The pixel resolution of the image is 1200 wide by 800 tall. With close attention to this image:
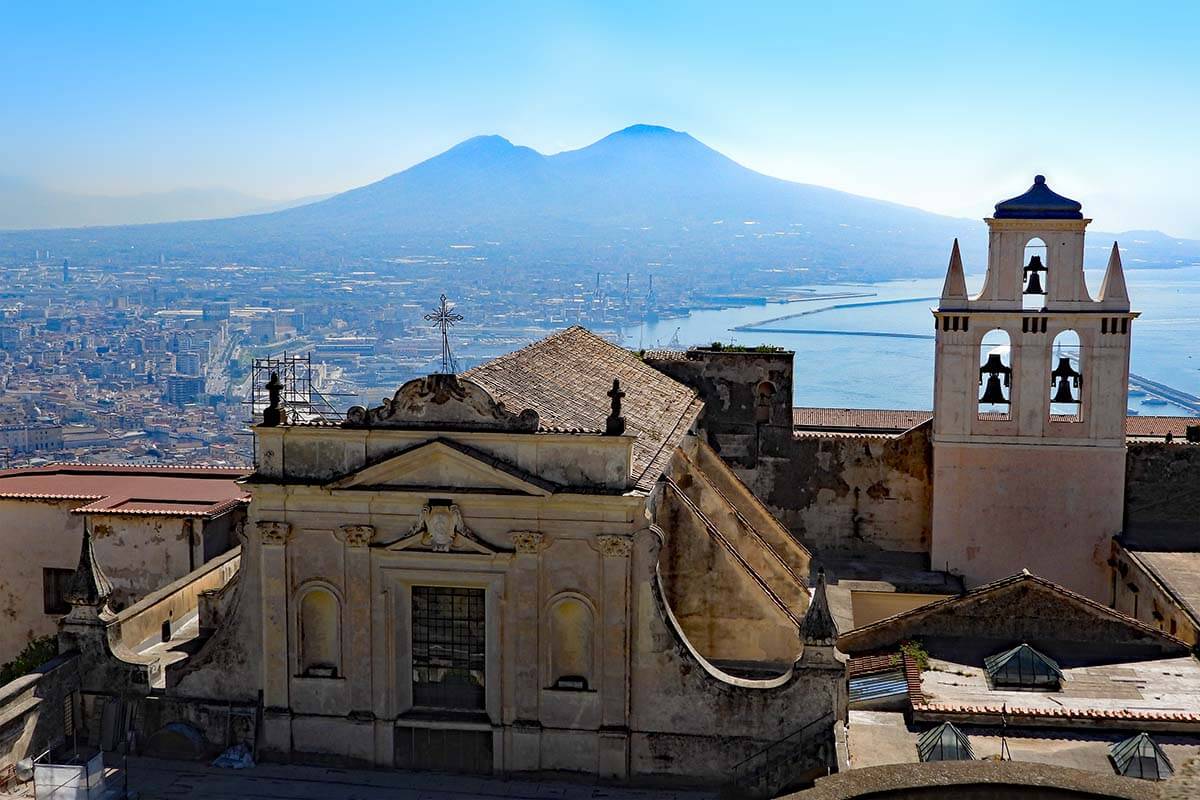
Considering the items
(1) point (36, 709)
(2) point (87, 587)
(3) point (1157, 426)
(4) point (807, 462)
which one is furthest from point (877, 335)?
(1) point (36, 709)

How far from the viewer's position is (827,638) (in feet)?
57.5

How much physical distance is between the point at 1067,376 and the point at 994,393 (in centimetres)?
138

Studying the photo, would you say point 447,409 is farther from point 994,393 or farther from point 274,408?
point 994,393

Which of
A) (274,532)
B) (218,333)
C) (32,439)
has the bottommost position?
(32,439)

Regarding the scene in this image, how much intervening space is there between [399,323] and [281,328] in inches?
459

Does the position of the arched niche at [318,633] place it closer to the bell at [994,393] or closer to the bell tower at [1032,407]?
the bell tower at [1032,407]

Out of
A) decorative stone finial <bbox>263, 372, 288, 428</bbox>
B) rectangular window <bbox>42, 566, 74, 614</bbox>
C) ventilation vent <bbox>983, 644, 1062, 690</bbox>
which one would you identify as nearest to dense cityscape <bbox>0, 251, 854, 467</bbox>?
decorative stone finial <bbox>263, 372, 288, 428</bbox>

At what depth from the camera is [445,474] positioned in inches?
722

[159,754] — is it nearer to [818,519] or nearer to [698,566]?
[698,566]

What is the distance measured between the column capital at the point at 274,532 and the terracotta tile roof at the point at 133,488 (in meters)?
5.98

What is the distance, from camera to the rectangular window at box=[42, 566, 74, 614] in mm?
25500

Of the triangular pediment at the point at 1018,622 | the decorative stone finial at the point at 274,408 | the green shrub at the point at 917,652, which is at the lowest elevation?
the green shrub at the point at 917,652

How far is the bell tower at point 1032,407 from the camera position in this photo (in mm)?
24531

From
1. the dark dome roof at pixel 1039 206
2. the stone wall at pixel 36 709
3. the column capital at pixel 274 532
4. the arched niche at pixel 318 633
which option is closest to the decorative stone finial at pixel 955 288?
the dark dome roof at pixel 1039 206
